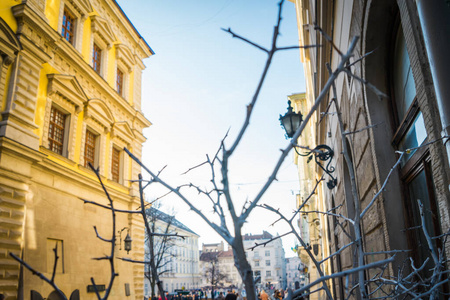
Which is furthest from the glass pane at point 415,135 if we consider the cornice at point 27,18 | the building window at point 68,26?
the building window at point 68,26

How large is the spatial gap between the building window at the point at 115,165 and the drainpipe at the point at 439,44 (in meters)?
20.3

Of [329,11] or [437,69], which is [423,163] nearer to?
[437,69]

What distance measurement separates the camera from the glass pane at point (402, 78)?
11.6 feet

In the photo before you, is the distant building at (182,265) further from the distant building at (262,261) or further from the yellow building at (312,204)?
the yellow building at (312,204)

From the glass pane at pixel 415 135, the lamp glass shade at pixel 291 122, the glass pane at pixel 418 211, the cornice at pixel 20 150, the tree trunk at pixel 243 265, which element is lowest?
the tree trunk at pixel 243 265

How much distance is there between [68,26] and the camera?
18.1 m

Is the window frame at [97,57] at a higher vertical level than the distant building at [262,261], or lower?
higher

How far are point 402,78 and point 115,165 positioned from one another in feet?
64.6

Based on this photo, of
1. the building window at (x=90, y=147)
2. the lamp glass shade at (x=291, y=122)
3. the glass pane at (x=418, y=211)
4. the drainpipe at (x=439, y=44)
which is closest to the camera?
the drainpipe at (x=439, y=44)

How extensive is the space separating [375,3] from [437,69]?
170 centimetres

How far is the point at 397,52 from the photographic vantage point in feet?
12.9

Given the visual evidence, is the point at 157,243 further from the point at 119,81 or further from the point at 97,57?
the point at 97,57

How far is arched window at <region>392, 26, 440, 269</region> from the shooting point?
10.2ft

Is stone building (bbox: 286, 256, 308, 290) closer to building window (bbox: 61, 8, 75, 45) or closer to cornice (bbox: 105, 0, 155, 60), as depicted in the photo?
cornice (bbox: 105, 0, 155, 60)
